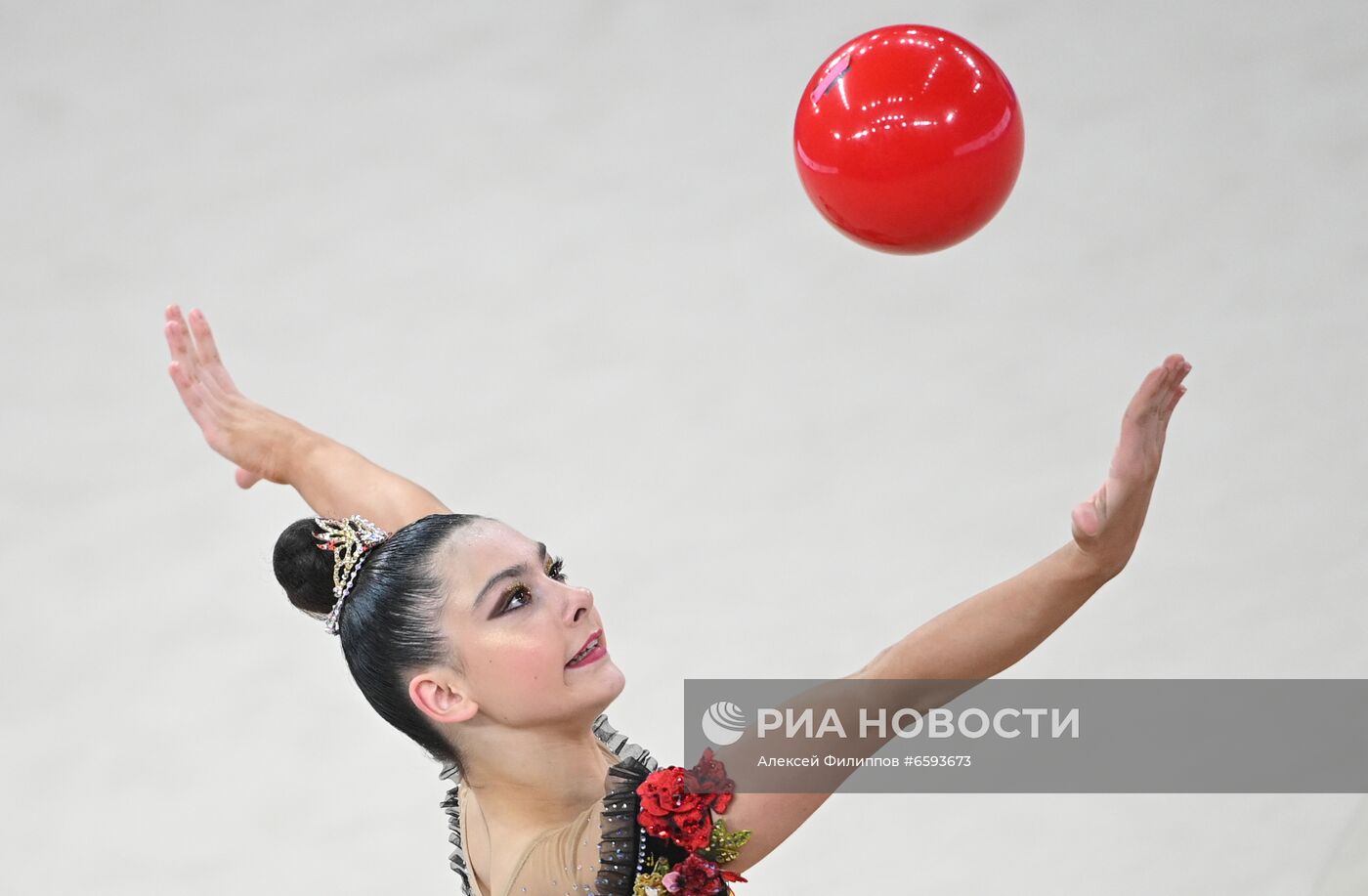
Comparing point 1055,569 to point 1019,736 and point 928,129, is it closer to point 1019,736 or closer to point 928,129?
point 928,129

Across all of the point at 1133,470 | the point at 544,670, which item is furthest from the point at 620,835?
the point at 1133,470

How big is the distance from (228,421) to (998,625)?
1.09m

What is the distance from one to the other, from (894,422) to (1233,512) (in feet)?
2.69

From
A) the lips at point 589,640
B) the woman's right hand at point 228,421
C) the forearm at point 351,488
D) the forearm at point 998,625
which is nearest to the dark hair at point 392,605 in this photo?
the lips at point 589,640

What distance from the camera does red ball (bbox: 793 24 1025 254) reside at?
176 cm

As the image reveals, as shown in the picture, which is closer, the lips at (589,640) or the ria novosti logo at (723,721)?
the lips at (589,640)

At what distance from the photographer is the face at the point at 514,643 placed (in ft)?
5.89

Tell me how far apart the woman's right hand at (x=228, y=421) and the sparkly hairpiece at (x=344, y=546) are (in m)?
0.36

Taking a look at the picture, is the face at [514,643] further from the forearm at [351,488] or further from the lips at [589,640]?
the forearm at [351,488]

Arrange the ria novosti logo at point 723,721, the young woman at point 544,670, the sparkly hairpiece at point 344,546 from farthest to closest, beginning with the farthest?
1. the ria novosti logo at point 723,721
2. the sparkly hairpiece at point 344,546
3. the young woman at point 544,670

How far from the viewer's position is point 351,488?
87.3 inches

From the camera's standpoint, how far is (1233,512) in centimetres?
414

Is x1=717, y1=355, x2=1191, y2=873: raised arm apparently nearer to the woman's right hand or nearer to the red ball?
the red ball

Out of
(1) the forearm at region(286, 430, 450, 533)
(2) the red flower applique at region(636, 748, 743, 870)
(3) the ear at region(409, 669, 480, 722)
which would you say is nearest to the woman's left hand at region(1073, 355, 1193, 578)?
(2) the red flower applique at region(636, 748, 743, 870)
